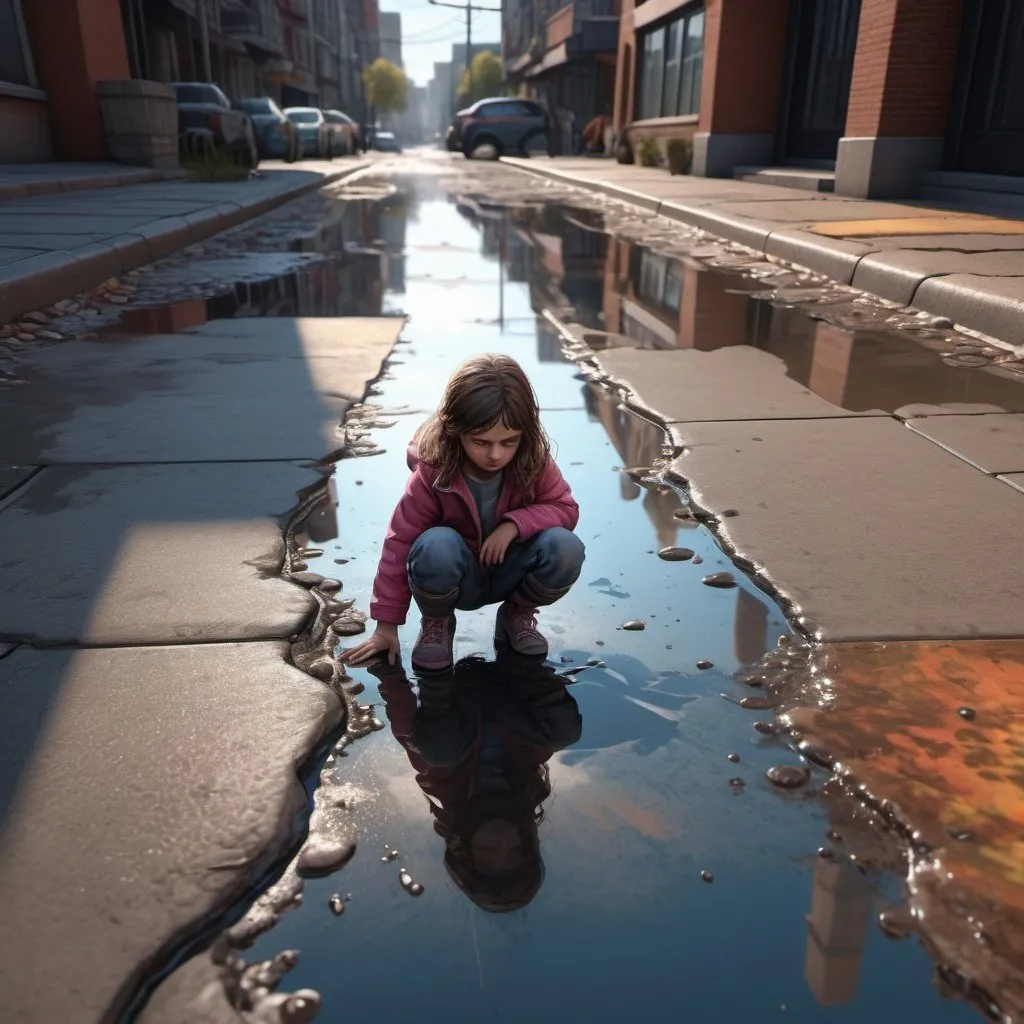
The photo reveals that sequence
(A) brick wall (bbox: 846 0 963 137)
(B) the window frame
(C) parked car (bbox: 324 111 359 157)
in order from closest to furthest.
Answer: (A) brick wall (bbox: 846 0 963 137) < (B) the window frame < (C) parked car (bbox: 324 111 359 157)

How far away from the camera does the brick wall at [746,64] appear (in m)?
13.7

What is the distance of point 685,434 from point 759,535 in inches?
32.1

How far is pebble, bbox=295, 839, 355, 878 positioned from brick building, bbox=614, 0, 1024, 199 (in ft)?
30.1

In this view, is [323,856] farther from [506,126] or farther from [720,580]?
[506,126]

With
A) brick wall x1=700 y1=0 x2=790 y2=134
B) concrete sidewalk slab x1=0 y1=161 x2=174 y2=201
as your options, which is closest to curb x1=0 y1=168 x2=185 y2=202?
concrete sidewalk slab x1=0 y1=161 x2=174 y2=201

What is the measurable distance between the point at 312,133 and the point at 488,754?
26.7m

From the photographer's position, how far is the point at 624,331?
15.2ft

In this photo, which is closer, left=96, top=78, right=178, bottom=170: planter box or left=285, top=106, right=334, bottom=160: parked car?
left=96, top=78, right=178, bottom=170: planter box

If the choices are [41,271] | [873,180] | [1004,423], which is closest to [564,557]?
[1004,423]

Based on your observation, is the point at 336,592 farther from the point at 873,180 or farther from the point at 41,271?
the point at 873,180

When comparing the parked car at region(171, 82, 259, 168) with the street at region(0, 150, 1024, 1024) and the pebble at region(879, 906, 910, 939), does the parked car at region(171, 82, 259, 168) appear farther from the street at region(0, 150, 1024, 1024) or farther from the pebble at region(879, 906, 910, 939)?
the pebble at region(879, 906, 910, 939)

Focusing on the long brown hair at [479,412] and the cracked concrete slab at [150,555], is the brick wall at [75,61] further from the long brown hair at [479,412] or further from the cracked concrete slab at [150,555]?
the long brown hair at [479,412]

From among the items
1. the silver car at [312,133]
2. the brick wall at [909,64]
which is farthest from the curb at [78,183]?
the silver car at [312,133]

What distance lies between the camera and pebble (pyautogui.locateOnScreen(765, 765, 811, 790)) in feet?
4.65
